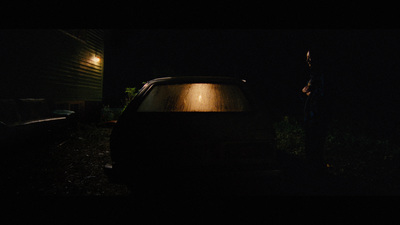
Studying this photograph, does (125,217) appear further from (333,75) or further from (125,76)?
(125,76)

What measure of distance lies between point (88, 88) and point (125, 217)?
11.5 metres

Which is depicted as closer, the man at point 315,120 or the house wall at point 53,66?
the man at point 315,120

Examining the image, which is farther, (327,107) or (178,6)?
(327,107)

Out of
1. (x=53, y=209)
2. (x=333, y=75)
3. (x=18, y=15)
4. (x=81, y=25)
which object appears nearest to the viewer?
(x=53, y=209)

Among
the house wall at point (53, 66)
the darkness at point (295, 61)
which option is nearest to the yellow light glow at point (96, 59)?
the house wall at point (53, 66)

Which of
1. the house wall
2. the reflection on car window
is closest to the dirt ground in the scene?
the reflection on car window

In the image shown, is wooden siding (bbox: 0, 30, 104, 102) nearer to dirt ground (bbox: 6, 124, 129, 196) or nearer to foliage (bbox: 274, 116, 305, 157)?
dirt ground (bbox: 6, 124, 129, 196)

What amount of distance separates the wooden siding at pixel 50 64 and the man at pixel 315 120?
862 cm

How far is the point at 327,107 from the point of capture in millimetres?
4555

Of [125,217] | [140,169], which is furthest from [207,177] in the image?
[125,217]

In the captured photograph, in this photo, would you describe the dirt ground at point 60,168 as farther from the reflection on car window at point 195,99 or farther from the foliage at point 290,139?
the foliage at point 290,139

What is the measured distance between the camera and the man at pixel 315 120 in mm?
4543

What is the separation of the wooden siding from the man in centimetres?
862

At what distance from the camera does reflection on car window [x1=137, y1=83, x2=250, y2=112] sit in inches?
126
